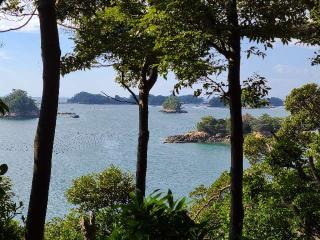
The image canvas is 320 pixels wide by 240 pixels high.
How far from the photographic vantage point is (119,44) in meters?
11.1

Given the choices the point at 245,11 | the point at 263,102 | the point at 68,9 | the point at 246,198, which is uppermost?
the point at 68,9

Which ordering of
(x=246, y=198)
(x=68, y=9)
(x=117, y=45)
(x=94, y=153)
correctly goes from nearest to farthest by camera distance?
(x=117, y=45) < (x=68, y=9) < (x=246, y=198) < (x=94, y=153)

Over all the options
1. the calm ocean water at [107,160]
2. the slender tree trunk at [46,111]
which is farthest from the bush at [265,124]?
the slender tree trunk at [46,111]

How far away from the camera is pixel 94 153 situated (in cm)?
11425

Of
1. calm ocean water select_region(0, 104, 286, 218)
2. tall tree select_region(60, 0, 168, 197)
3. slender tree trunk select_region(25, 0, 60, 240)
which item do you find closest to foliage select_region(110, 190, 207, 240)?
slender tree trunk select_region(25, 0, 60, 240)

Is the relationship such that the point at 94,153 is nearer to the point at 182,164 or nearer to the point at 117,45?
the point at 182,164

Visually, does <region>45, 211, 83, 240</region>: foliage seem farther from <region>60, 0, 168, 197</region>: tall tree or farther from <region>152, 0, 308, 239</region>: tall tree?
<region>152, 0, 308, 239</region>: tall tree

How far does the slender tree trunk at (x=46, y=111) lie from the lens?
22.7ft

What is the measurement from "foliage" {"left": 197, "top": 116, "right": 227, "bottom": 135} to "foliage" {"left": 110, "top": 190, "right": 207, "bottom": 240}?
5327 inches

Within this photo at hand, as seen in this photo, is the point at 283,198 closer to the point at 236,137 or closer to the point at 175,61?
the point at 236,137

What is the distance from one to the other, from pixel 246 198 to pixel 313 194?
12.9 ft

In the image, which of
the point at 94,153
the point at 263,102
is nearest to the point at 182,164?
the point at 94,153

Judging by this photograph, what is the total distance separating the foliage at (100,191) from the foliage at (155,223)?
72.2ft

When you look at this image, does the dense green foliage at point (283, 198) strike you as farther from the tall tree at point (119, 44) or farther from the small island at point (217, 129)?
the small island at point (217, 129)
